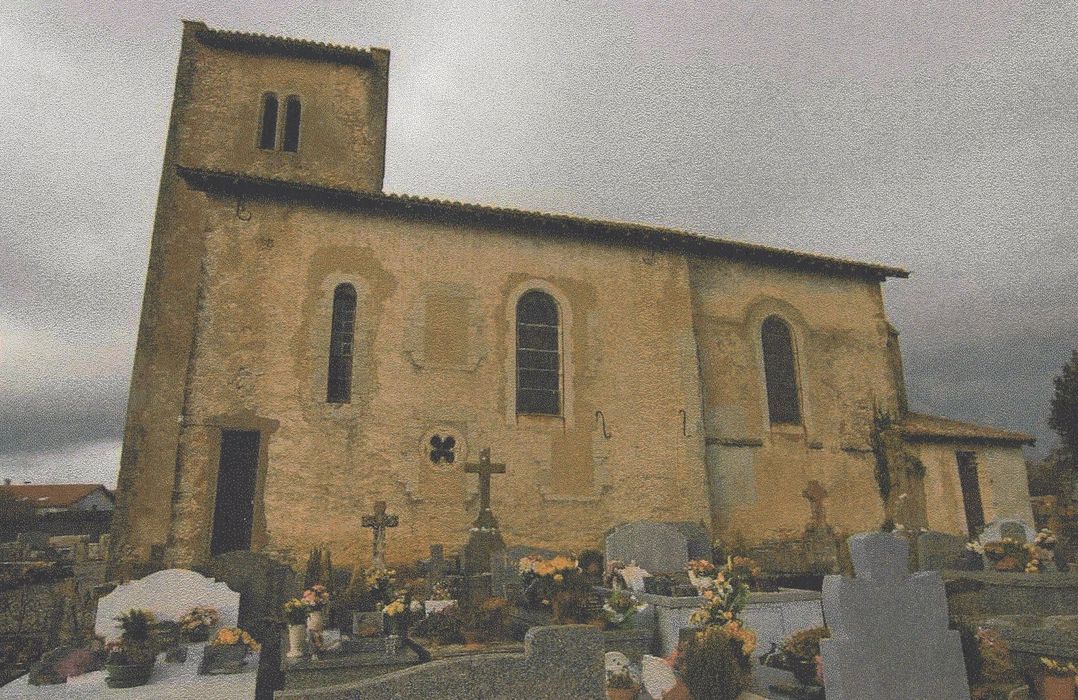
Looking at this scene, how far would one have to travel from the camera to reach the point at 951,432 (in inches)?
643

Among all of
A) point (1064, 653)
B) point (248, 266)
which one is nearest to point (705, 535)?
point (1064, 653)

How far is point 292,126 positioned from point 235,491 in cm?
947

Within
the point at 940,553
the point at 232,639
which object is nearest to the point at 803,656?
the point at 232,639

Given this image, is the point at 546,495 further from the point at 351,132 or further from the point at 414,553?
the point at 351,132

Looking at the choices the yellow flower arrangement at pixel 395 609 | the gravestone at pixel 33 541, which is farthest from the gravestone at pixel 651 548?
the gravestone at pixel 33 541

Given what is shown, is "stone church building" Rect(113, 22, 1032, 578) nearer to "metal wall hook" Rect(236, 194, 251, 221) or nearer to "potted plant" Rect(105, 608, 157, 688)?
"metal wall hook" Rect(236, 194, 251, 221)

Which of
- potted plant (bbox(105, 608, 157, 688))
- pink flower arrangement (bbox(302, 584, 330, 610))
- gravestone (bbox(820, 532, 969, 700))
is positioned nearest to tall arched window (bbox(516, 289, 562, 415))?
pink flower arrangement (bbox(302, 584, 330, 610))

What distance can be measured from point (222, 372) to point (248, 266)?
2.05 meters

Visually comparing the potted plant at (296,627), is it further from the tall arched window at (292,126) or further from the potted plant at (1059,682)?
the tall arched window at (292,126)

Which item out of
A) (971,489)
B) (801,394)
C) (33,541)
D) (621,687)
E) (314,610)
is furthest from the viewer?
(33,541)

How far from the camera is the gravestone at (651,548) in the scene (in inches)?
395

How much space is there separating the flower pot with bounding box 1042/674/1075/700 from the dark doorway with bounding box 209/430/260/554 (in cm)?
1066

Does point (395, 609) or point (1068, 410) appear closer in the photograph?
point (395, 609)

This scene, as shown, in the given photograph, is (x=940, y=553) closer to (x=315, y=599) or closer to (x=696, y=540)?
(x=696, y=540)
